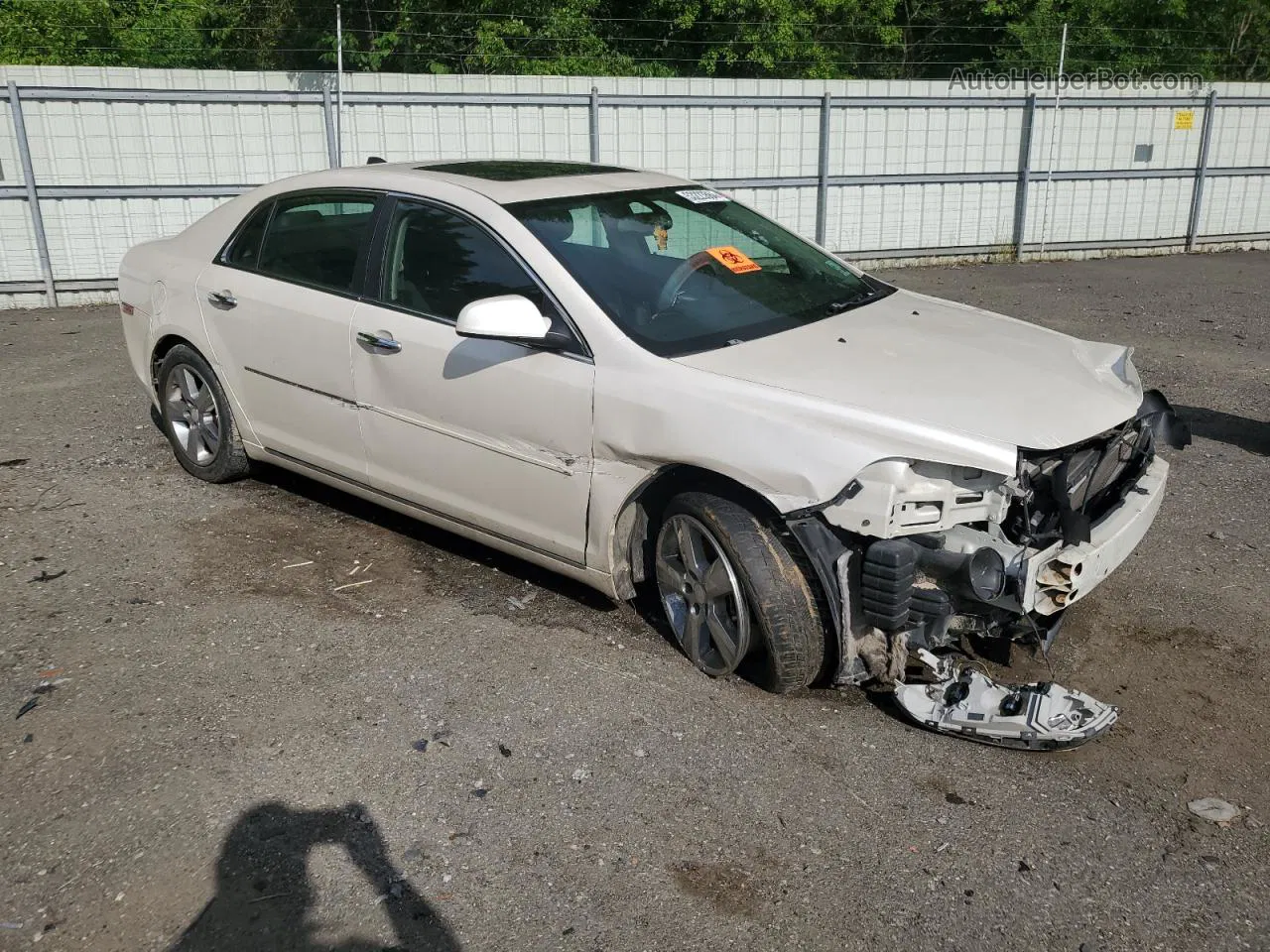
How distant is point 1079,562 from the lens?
11.9 feet

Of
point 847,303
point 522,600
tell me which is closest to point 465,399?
point 522,600

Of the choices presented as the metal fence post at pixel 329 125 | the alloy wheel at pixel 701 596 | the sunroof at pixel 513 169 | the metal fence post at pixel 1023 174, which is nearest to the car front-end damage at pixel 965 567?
the alloy wheel at pixel 701 596

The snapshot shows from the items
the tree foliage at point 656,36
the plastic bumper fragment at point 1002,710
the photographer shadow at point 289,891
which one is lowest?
the photographer shadow at point 289,891

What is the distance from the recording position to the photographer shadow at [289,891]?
2.93 meters

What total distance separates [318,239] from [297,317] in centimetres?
41

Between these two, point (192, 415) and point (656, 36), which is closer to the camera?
point (192, 415)

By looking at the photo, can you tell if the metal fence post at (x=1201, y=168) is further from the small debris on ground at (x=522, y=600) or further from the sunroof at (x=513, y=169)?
the small debris on ground at (x=522, y=600)

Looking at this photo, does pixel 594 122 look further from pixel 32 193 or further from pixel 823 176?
pixel 32 193

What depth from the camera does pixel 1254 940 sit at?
114 inches

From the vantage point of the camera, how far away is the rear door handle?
4.68m

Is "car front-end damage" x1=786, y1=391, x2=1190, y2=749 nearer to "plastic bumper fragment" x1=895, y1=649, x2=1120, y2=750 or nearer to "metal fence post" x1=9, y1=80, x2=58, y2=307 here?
"plastic bumper fragment" x1=895, y1=649, x2=1120, y2=750

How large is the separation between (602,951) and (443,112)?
11089 millimetres

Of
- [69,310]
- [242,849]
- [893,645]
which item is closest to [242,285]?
[242,849]

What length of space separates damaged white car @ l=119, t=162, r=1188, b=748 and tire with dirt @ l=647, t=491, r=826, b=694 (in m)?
0.01
